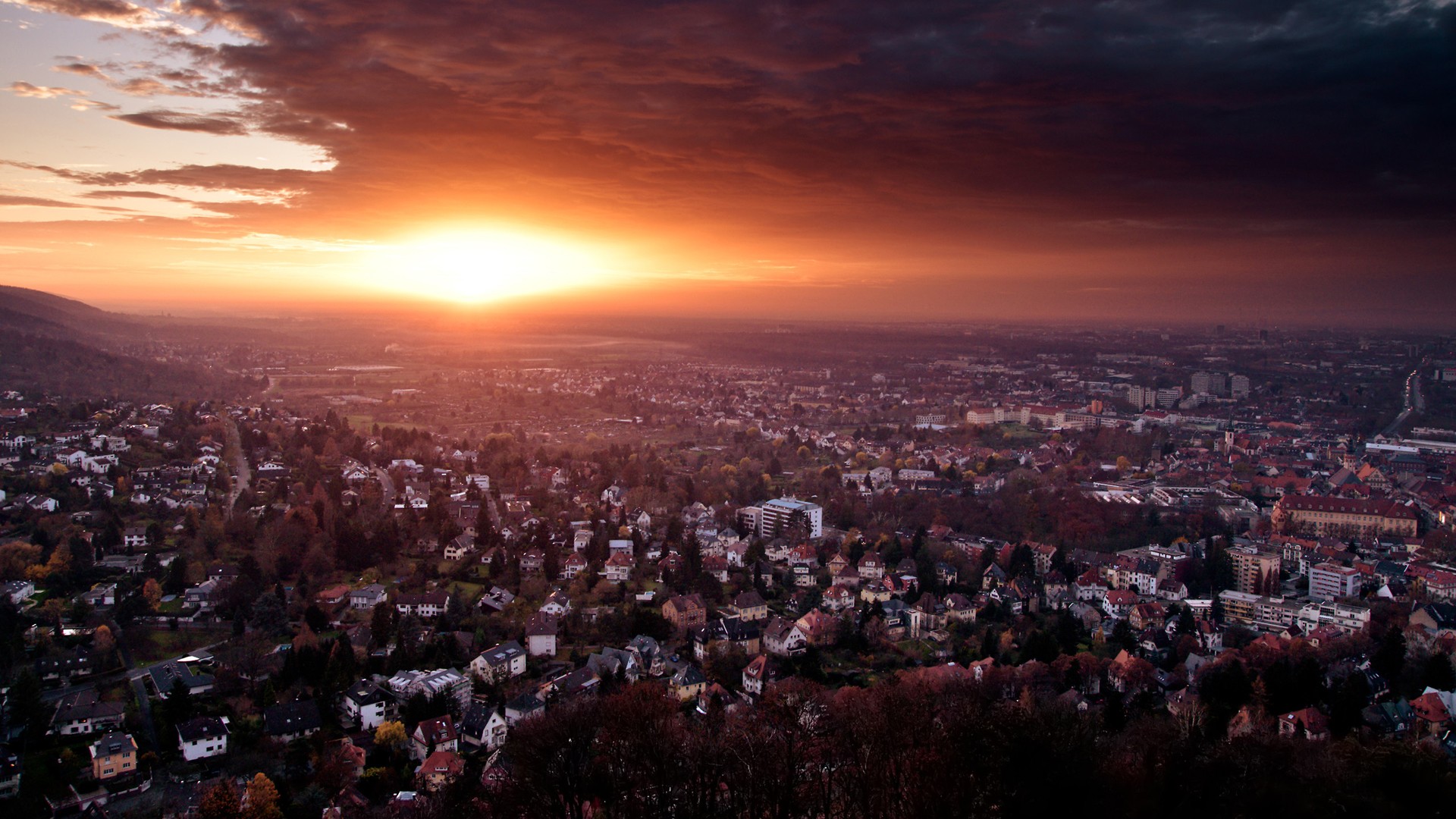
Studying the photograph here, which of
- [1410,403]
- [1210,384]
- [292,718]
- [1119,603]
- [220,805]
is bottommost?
[1119,603]

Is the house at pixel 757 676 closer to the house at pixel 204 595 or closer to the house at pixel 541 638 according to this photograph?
the house at pixel 541 638

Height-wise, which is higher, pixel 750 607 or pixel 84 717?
pixel 84 717

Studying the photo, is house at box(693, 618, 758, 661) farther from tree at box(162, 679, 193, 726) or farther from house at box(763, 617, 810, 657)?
tree at box(162, 679, 193, 726)

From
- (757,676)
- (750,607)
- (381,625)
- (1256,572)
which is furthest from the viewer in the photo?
(1256,572)

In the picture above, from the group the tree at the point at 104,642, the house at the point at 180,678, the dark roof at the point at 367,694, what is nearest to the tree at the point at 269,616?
the house at the point at 180,678

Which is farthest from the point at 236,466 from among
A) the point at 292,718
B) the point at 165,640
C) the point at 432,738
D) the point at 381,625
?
the point at 432,738

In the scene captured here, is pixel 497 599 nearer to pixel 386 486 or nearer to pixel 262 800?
pixel 262 800

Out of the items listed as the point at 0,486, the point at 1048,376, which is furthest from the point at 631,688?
the point at 1048,376

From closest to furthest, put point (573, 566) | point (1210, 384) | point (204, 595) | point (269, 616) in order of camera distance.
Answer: point (269, 616) < point (204, 595) < point (573, 566) < point (1210, 384)
